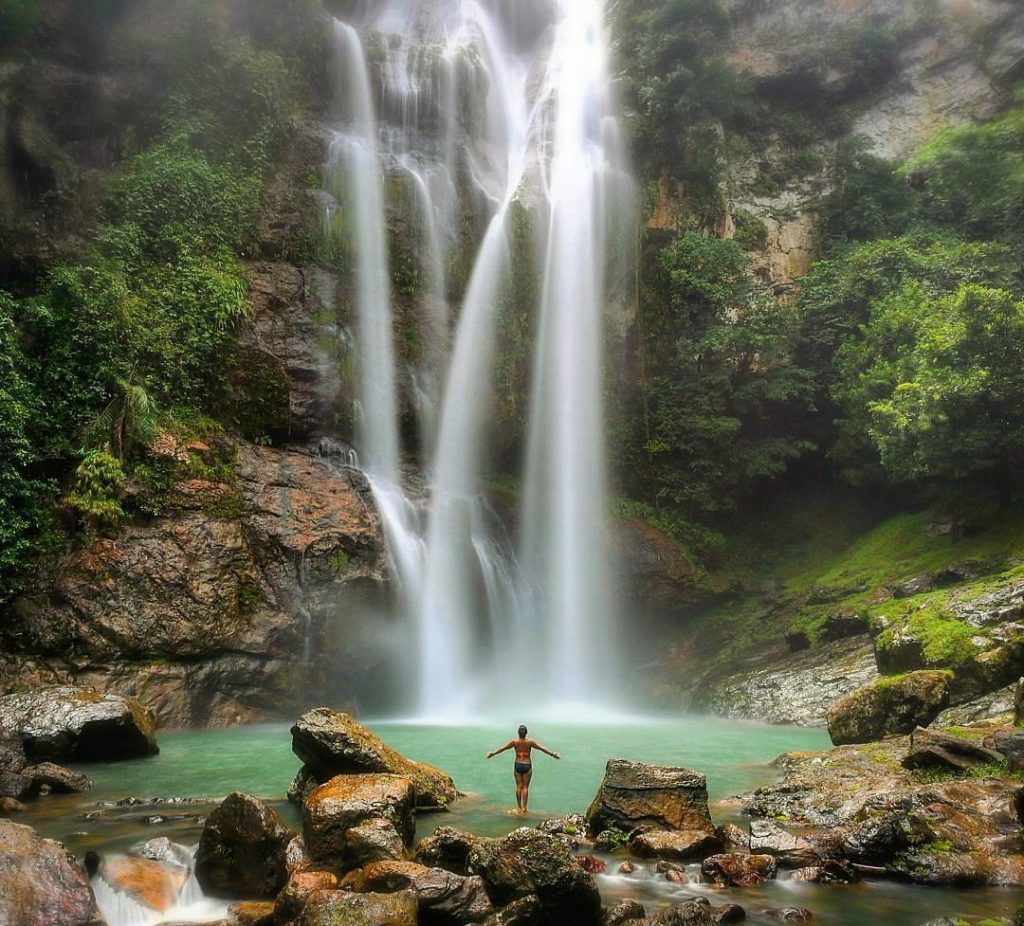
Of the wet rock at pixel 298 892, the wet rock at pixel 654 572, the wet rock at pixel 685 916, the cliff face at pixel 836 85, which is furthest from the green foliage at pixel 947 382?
the wet rock at pixel 298 892

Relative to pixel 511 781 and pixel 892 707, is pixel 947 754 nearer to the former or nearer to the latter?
pixel 892 707

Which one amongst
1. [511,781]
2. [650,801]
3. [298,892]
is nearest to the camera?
[298,892]

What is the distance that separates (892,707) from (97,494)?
14.2 meters

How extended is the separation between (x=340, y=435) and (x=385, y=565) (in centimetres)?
444

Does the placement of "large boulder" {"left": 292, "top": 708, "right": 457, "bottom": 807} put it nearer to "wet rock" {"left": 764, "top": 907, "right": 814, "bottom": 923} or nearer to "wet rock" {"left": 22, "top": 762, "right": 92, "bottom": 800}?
"wet rock" {"left": 22, "top": 762, "right": 92, "bottom": 800}

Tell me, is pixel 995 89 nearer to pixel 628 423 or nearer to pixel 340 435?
pixel 628 423

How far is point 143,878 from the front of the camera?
20.0ft

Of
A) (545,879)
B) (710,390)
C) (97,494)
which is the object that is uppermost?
(710,390)

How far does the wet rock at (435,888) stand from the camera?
5289 millimetres

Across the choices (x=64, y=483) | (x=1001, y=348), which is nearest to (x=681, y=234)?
(x=1001, y=348)

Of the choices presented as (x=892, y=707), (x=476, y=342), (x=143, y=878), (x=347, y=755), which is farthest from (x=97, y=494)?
(x=892, y=707)

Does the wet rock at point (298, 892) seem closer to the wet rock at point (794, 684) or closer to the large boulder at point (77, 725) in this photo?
the large boulder at point (77, 725)

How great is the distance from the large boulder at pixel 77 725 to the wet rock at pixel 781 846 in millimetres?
8586

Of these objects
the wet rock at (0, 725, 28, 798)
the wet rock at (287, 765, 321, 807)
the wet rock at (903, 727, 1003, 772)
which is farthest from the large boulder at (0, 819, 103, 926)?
the wet rock at (903, 727, 1003, 772)
